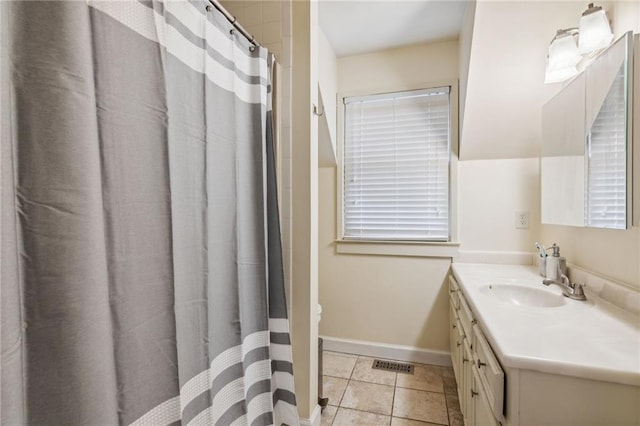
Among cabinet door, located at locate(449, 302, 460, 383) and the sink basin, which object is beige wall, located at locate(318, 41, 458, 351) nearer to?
cabinet door, located at locate(449, 302, 460, 383)

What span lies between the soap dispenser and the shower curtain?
4.87 feet

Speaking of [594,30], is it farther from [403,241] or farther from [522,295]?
[403,241]

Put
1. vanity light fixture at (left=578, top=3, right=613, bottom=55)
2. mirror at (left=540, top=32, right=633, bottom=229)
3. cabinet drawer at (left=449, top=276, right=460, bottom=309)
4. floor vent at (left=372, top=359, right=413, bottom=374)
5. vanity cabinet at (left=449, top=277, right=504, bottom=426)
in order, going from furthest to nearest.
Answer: floor vent at (left=372, top=359, right=413, bottom=374) → cabinet drawer at (left=449, top=276, right=460, bottom=309) → vanity light fixture at (left=578, top=3, right=613, bottom=55) → mirror at (left=540, top=32, right=633, bottom=229) → vanity cabinet at (left=449, top=277, right=504, bottom=426)

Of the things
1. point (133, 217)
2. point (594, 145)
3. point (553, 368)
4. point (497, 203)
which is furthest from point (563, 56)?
point (133, 217)

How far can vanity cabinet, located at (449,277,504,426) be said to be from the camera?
2.83ft

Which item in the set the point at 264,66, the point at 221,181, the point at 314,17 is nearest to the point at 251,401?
the point at 221,181

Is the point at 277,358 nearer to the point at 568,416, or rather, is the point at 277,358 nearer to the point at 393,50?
the point at 568,416

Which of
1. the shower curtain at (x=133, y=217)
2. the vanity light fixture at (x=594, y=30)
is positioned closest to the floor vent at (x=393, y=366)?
the shower curtain at (x=133, y=217)

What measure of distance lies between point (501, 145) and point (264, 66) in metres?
1.69

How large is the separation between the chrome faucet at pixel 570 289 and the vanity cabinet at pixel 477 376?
0.43 metres

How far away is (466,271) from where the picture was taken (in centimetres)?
189

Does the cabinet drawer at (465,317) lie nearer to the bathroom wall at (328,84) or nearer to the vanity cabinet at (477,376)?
the vanity cabinet at (477,376)

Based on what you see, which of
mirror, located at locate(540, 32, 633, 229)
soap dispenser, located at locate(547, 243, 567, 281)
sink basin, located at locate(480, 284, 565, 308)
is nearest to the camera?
mirror, located at locate(540, 32, 633, 229)

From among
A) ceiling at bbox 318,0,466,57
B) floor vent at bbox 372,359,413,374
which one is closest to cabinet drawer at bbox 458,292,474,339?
floor vent at bbox 372,359,413,374
